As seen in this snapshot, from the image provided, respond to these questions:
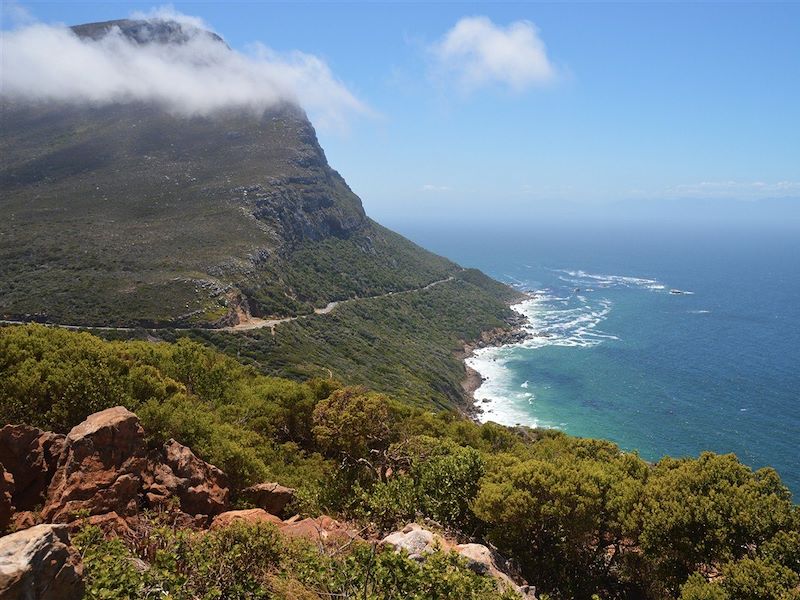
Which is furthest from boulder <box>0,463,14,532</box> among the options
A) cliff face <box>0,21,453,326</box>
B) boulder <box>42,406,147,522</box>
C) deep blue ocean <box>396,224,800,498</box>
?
deep blue ocean <box>396,224,800,498</box>

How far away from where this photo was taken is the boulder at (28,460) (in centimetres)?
1423

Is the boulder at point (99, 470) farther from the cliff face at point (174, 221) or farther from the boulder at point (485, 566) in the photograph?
the cliff face at point (174, 221)

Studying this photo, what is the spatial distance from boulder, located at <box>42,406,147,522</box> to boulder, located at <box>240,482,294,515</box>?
484 centimetres

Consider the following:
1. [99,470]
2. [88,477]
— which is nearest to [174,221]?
[99,470]

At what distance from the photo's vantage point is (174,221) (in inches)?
4208

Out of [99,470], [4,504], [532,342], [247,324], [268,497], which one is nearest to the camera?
[4,504]

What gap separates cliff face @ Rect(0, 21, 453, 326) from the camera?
83688 millimetres

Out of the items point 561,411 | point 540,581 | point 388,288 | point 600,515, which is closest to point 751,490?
point 600,515

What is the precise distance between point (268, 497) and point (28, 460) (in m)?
8.25

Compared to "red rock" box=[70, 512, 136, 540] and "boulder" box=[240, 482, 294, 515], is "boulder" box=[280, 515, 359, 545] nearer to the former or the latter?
"boulder" box=[240, 482, 294, 515]

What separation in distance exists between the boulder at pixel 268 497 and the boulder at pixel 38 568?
10.4m

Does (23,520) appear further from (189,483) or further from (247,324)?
(247,324)

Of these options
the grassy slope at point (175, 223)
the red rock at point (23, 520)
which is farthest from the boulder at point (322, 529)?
the grassy slope at point (175, 223)

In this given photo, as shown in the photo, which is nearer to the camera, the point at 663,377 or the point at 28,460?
the point at 28,460
